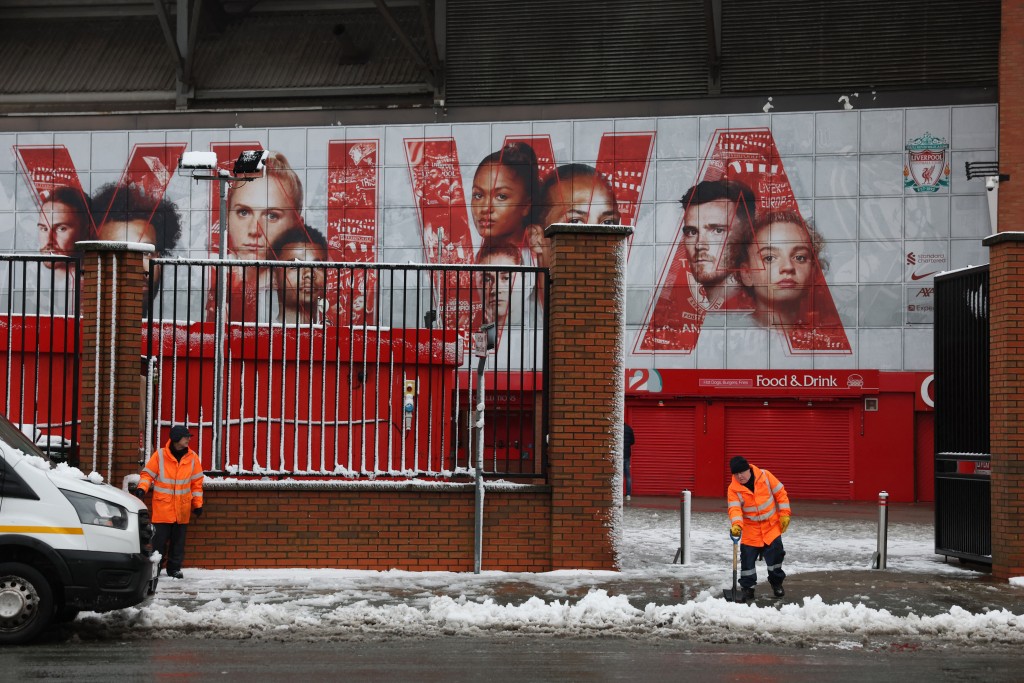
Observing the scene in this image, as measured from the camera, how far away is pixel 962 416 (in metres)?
13.9

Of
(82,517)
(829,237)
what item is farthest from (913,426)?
(82,517)

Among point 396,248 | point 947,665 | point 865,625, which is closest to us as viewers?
point 947,665

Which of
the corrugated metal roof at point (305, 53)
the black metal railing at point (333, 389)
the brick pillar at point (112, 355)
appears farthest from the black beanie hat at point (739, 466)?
the corrugated metal roof at point (305, 53)

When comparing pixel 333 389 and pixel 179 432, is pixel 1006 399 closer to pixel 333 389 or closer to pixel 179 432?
pixel 333 389

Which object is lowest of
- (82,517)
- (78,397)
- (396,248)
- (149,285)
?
(82,517)

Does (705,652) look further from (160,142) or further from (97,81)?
(97,81)

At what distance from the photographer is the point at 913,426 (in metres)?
29.9

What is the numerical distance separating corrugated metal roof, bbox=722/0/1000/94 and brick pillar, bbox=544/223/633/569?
19.9 meters

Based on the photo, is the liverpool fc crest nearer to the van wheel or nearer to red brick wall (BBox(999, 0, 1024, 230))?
red brick wall (BBox(999, 0, 1024, 230))

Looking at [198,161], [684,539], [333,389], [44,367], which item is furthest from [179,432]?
[198,161]

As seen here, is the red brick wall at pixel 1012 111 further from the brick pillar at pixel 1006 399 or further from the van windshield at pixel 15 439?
the van windshield at pixel 15 439

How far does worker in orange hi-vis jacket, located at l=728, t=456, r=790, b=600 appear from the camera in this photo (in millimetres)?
10875

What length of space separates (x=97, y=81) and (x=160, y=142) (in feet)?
9.33

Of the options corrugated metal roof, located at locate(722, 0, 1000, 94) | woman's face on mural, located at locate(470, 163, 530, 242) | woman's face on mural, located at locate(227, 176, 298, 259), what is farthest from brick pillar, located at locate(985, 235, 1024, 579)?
woman's face on mural, located at locate(227, 176, 298, 259)
